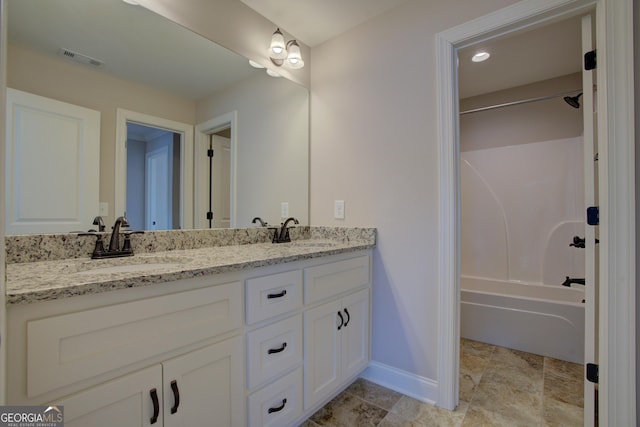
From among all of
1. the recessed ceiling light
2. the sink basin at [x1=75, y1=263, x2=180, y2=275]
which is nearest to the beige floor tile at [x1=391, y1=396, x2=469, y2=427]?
the sink basin at [x1=75, y1=263, x2=180, y2=275]

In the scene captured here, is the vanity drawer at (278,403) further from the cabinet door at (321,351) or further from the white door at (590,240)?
the white door at (590,240)

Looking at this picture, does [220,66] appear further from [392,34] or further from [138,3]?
[392,34]

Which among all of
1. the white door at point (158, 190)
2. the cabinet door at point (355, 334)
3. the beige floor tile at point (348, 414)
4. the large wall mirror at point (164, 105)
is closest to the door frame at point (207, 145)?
the large wall mirror at point (164, 105)

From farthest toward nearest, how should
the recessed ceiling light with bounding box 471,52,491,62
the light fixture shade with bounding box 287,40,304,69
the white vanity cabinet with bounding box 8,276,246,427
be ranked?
the recessed ceiling light with bounding box 471,52,491,62
the light fixture shade with bounding box 287,40,304,69
the white vanity cabinet with bounding box 8,276,246,427

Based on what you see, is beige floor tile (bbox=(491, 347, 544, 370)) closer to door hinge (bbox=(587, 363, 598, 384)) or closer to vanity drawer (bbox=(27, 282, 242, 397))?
door hinge (bbox=(587, 363, 598, 384))

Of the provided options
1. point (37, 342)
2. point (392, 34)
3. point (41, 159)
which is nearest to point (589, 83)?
point (392, 34)

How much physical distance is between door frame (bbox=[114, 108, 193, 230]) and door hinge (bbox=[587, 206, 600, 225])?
1.89 meters

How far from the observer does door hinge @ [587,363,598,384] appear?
1271mm

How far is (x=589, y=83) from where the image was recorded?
1300 mm

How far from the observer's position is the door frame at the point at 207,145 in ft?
5.40

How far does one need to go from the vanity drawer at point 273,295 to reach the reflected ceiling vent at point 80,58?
1.16 metres

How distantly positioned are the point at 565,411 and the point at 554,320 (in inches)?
29.5

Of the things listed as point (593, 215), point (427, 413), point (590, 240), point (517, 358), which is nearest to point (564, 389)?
point (517, 358)

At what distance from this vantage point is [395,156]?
1.76m
